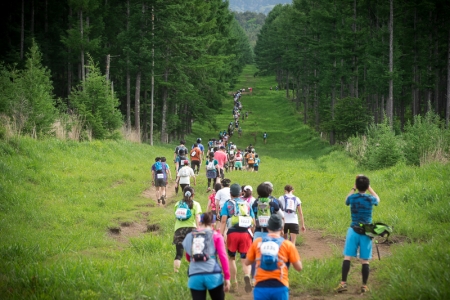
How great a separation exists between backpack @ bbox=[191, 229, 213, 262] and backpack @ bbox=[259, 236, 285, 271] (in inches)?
30.6

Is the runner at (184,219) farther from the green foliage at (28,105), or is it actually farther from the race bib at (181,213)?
the green foliage at (28,105)

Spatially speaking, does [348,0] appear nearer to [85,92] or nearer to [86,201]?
[85,92]

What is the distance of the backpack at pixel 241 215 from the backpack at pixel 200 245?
7.51ft

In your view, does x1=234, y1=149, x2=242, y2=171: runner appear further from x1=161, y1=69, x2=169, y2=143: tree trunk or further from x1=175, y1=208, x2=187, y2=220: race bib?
x1=175, y1=208, x2=187, y2=220: race bib

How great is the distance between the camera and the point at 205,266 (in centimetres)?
596

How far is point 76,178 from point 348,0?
32.8 m

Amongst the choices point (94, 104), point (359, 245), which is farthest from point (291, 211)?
point (94, 104)

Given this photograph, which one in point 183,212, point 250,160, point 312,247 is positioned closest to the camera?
point 183,212

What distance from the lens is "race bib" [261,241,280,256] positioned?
5617mm

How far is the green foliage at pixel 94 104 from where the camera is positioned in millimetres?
26719

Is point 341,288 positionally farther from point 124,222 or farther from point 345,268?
point 124,222

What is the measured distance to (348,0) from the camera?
41.7 m

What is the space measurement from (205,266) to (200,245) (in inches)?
11.1

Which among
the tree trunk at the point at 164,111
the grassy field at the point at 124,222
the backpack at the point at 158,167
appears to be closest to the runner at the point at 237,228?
the grassy field at the point at 124,222
